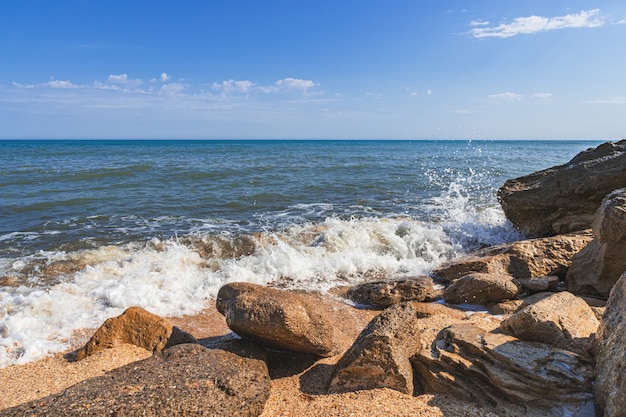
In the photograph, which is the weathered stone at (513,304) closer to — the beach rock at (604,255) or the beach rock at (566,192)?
the beach rock at (604,255)

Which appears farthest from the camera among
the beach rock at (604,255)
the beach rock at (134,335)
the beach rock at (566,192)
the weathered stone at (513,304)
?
the beach rock at (566,192)

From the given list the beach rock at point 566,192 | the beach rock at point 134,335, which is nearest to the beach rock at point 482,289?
the beach rock at point 566,192

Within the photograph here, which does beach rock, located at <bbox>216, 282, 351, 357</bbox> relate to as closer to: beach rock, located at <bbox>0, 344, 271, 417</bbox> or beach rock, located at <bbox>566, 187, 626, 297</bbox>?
beach rock, located at <bbox>0, 344, 271, 417</bbox>

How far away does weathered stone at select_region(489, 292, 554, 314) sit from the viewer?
5.93 meters

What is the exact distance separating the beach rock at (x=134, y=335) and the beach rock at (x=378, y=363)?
80.3 inches

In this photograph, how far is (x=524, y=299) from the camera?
6223 millimetres

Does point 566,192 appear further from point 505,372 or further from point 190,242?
point 190,242

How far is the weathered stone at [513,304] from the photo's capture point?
5.93m

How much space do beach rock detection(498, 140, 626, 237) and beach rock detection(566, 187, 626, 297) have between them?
7.00 feet

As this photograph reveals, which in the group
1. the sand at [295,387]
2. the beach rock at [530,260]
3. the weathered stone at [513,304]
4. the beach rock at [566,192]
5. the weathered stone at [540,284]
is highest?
the beach rock at [566,192]

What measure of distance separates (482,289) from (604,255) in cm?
168

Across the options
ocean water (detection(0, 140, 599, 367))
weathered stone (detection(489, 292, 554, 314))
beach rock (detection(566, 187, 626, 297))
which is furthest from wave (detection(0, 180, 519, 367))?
beach rock (detection(566, 187, 626, 297))

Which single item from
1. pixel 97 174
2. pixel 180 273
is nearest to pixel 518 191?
pixel 180 273

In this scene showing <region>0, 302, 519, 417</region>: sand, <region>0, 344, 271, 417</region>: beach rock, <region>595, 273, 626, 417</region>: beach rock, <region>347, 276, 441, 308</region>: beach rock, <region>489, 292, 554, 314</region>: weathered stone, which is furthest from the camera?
<region>347, 276, 441, 308</region>: beach rock
